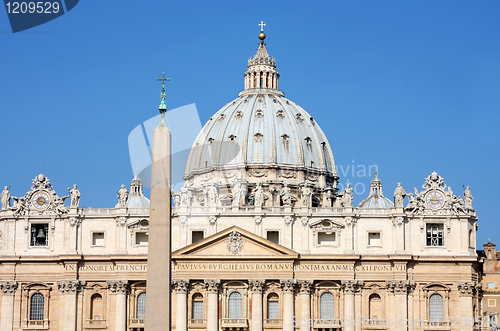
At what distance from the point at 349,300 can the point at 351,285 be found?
1.35 meters

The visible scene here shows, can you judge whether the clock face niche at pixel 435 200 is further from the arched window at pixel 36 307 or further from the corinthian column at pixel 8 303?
the corinthian column at pixel 8 303

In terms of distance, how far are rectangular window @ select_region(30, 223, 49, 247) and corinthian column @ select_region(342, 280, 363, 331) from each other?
27.3 meters

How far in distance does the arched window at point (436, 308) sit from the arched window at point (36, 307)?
34761 millimetres

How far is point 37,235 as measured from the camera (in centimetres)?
9819

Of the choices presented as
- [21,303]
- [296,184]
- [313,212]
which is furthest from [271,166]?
[21,303]

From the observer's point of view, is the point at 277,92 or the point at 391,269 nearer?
the point at 391,269

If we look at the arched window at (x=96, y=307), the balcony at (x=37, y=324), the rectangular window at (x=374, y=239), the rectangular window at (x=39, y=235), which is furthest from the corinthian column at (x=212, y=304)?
the rectangular window at (x=39, y=235)

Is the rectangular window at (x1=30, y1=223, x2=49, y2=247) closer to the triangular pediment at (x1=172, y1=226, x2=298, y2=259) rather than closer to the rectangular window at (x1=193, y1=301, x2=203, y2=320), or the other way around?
the triangular pediment at (x1=172, y1=226, x2=298, y2=259)

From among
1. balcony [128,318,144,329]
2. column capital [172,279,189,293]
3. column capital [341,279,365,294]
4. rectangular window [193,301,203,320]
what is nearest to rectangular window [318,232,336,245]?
column capital [341,279,365,294]

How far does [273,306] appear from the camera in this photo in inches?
3784

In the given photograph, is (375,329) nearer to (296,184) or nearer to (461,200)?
(461,200)

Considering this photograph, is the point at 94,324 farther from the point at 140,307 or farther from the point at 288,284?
the point at 288,284

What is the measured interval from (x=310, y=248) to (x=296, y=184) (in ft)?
97.7

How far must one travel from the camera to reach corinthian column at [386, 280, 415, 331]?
94.3 meters
